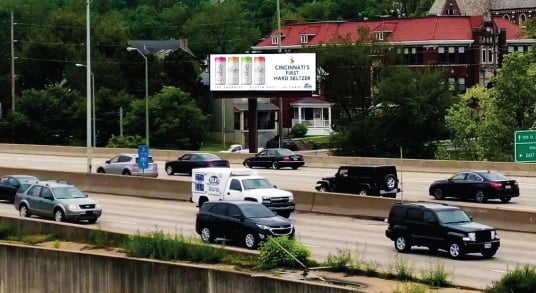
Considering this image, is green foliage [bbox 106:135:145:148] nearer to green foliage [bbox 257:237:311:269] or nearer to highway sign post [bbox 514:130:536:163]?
green foliage [bbox 257:237:311:269]

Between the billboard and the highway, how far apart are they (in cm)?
1662

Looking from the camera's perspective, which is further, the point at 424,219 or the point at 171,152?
the point at 171,152

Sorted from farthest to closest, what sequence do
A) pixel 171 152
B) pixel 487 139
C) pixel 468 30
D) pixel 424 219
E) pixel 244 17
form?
1. pixel 244 17
2. pixel 468 30
3. pixel 487 139
4. pixel 171 152
5. pixel 424 219

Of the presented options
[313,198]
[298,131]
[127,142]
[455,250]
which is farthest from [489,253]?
[298,131]

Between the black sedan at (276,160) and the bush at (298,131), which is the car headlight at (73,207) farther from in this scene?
the bush at (298,131)

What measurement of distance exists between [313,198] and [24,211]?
1094cm

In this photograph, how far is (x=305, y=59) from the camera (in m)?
71.5

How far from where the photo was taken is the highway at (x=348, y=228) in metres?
25.9

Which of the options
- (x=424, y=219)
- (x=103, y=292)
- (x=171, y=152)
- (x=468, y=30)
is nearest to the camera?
(x=103, y=292)

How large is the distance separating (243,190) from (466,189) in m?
10.1

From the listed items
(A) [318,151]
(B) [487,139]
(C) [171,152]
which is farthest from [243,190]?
(A) [318,151]

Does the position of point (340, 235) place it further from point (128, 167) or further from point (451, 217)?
point (128, 167)

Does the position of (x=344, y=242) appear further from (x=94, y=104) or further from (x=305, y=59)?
(x=94, y=104)

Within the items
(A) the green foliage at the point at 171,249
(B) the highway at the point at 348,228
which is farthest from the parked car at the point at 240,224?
(A) the green foliage at the point at 171,249
